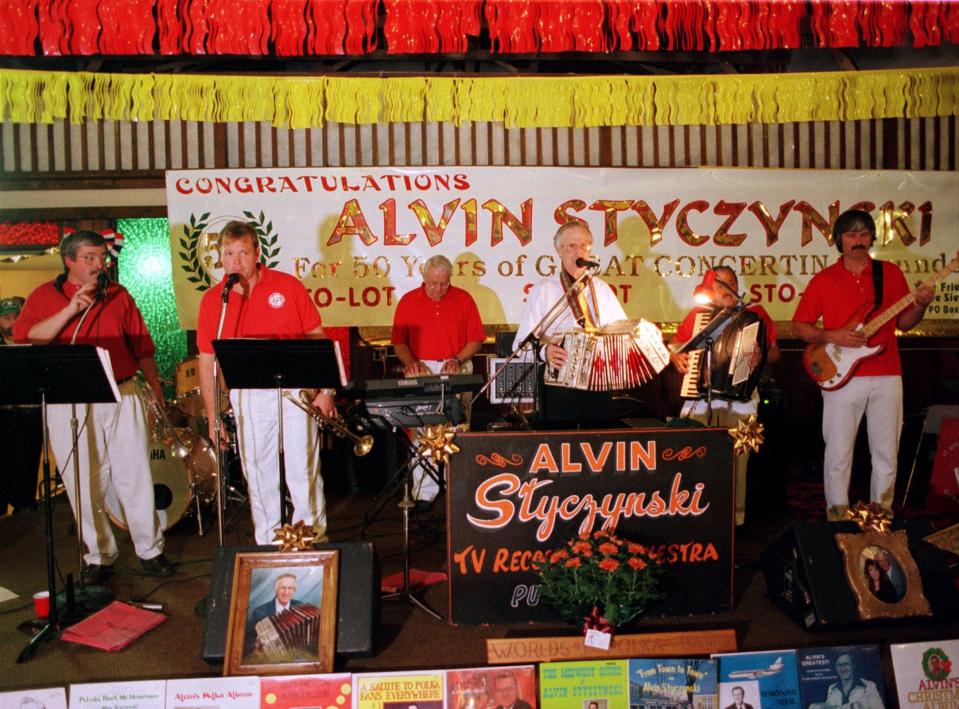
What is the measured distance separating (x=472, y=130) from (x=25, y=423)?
4547 millimetres

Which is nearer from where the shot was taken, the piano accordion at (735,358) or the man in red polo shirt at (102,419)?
the man in red polo shirt at (102,419)

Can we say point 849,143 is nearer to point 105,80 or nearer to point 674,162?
point 674,162

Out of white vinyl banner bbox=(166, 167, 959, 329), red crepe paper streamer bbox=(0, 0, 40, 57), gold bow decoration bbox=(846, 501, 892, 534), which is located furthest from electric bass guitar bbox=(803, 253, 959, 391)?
red crepe paper streamer bbox=(0, 0, 40, 57)

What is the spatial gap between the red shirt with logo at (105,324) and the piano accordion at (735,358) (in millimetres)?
3525

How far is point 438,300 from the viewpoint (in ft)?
23.0

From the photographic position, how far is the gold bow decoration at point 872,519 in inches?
177

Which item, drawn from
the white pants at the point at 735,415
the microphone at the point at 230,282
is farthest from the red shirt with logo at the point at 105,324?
the white pants at the point at 735,415

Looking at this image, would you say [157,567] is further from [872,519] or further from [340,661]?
[872,519]

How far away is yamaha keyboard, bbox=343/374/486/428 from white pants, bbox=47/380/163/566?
136cm

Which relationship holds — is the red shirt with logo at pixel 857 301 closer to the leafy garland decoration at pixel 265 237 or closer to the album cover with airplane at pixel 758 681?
the album cover with airplane at pixel 758 681

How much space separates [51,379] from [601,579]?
2987mm

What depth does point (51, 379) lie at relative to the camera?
4352 mm

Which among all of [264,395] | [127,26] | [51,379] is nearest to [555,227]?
[264,395]

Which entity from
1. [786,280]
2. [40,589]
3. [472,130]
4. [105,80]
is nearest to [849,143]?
[786,280]
